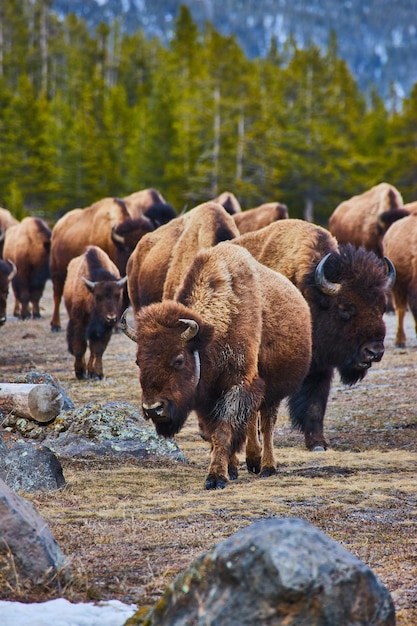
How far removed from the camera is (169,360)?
21.9ft

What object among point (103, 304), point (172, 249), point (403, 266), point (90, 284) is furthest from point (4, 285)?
point (403, 266)

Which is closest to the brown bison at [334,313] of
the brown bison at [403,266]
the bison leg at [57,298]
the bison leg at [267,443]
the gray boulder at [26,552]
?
the bison leg at [267,443]

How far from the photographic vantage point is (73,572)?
4.55m

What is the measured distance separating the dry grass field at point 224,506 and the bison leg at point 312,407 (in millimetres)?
216

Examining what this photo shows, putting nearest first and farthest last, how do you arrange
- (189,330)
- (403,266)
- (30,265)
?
1. (189,330)
2. (403,266)
3. (30,265)

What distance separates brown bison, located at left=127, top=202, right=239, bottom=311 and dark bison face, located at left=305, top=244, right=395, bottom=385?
193 centimetres

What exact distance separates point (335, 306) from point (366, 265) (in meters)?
0.50

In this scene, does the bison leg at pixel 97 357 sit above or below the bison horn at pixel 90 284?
below

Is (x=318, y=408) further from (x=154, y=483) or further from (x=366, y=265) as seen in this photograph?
(x=154, y=483)

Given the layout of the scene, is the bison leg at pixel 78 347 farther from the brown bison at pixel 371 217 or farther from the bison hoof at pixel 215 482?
the brown bison at pixel 371 217

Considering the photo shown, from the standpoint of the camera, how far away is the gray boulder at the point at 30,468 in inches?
259

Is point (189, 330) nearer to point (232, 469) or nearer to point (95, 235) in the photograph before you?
point (232, 469)

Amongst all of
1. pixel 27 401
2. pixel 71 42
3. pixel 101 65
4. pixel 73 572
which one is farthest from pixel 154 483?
pixel 71 42

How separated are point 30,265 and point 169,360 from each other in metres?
16.2
